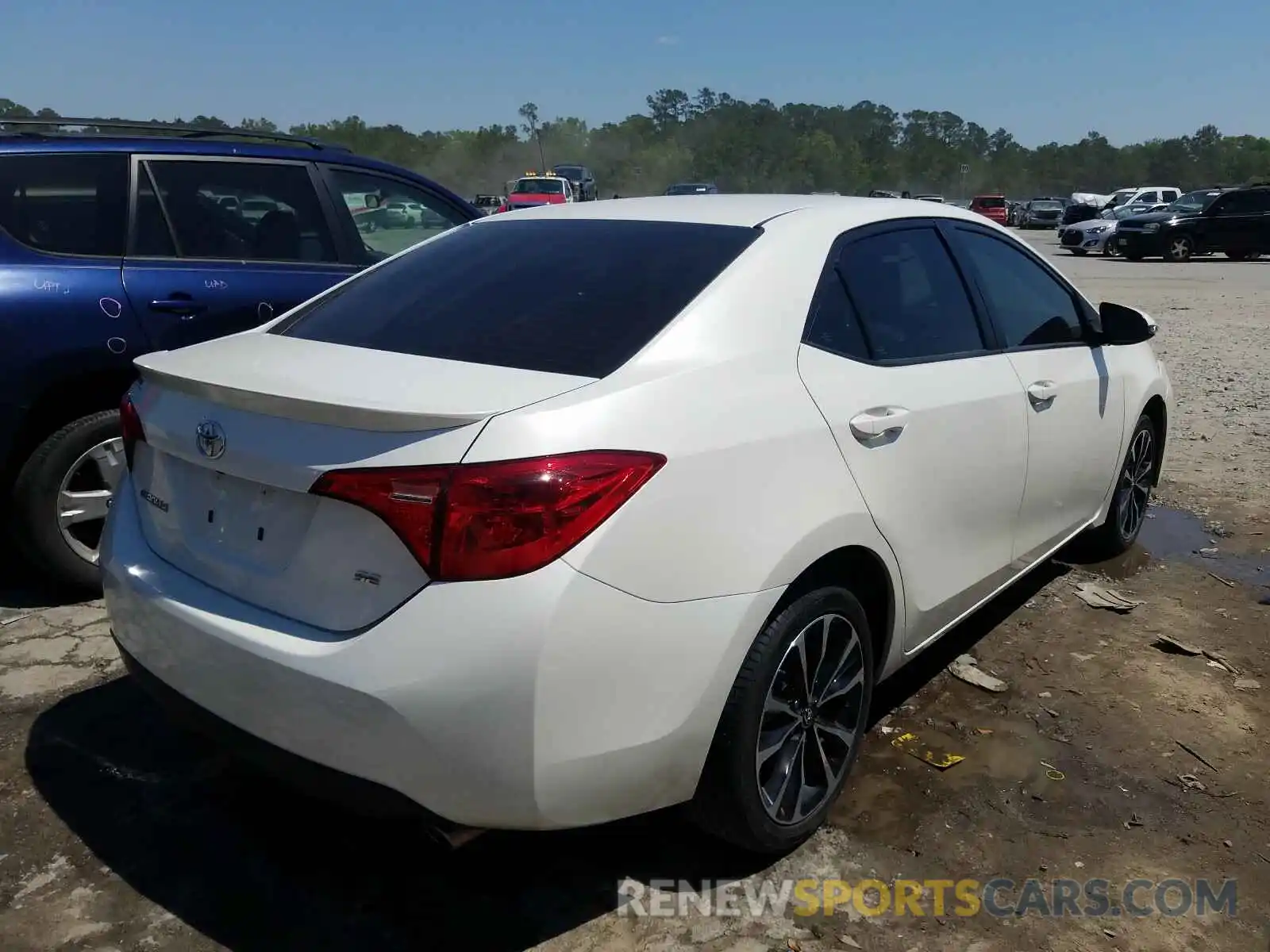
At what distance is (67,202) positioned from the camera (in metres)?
4.21

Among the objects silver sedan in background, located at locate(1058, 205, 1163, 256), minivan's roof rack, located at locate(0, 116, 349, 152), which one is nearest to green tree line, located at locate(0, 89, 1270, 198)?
silver sedan in background, located at locate(1058, 205, 1163, 256)

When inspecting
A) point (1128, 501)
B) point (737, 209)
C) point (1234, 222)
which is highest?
point (737, 209)

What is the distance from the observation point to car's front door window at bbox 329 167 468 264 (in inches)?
201

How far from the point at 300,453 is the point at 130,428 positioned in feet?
2.79

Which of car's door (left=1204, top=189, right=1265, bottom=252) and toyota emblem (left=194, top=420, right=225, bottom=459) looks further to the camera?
car's door (left=1204, top=189, right=1265, bottom=252)

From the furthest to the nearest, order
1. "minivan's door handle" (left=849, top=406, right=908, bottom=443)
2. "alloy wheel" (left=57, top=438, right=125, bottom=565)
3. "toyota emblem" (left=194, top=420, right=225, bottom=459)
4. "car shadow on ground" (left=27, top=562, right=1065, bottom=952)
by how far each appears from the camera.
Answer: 1. "alloy wheel" (left=57, top=438, right=125, bottom=565)
2. "minivan's door handle" (left=849, top=406, right=908, bottom=443)
3. "car shadow on ground" (left=27, top=562, right=1065, bottom=952)
4. "toyota emblem" (left=194, top=420, right=225, bottom=459)

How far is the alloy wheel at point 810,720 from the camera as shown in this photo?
8.38 feet

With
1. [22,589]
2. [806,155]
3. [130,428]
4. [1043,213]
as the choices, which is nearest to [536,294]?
[130,428]

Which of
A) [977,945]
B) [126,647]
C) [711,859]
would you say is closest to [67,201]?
[126,647]

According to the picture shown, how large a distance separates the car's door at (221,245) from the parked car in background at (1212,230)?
85.3 feet

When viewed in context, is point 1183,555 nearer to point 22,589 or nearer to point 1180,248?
point 22,589

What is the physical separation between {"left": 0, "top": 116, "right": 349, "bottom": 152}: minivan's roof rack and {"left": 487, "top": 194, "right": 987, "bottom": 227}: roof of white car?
2.21m

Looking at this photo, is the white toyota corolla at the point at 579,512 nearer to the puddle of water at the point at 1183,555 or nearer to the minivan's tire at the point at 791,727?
the minivan's tire at the point at 791,727

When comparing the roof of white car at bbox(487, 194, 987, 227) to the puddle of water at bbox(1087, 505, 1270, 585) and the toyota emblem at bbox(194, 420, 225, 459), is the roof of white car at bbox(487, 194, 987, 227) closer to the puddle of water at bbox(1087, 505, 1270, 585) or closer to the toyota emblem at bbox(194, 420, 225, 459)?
the toyota emblem at bbox(194, 420, 225, 459)
